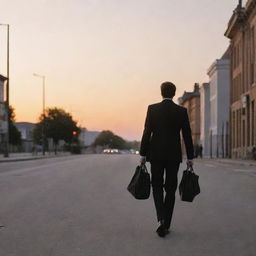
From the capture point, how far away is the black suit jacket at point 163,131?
7.50 m

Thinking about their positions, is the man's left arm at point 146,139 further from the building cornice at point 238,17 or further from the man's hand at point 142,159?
the building cornice at point 238,17

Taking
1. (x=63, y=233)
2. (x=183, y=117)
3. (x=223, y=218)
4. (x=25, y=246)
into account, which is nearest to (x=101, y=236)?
(x=63, y=233)

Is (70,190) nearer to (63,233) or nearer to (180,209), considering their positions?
(180,209)

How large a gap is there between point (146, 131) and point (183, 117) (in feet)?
1.58

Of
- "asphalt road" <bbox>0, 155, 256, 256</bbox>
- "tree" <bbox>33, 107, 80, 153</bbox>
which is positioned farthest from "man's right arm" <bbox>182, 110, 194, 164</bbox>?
"tree" <bbox>33, 107, 80, 153</bbox>

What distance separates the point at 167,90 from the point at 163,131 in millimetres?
540

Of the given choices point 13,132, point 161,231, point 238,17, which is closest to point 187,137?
point 161,231

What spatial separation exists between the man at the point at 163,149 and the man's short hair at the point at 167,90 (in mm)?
71

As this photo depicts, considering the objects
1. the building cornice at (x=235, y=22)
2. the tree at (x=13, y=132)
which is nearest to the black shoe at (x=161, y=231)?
the building cornice at (x=235, y=22)

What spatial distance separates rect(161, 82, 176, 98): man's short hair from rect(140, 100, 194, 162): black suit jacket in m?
0.12

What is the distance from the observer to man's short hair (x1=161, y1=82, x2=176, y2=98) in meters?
7.75

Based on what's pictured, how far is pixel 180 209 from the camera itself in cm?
1085

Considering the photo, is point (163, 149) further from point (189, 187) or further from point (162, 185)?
point (189, 187)

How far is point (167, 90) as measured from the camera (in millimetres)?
7758
